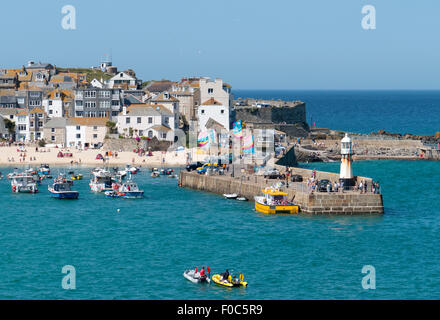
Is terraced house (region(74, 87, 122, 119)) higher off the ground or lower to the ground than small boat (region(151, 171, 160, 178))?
higher

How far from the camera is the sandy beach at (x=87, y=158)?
334ft

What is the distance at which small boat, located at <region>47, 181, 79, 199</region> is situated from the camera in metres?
75.2

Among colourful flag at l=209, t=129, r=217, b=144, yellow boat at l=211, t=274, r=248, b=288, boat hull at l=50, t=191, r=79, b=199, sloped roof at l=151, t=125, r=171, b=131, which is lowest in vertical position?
yellow boat at l=211, t=274, r=248, b=288

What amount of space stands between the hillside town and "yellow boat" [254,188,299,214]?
48731 mm

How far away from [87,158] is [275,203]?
45.3m

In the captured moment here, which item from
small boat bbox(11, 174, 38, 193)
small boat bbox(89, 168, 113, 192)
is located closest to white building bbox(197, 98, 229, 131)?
small boat bbox(89, 168, 113, 192)

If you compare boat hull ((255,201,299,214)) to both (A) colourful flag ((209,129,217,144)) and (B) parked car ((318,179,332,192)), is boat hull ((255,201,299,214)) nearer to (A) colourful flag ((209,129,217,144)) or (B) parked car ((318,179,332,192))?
(B) parked car ((318,179,332,192))

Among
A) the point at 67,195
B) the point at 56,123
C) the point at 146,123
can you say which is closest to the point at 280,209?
the point at 67,195

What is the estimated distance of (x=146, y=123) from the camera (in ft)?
375

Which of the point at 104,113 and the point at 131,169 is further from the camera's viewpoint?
the point at 104,113

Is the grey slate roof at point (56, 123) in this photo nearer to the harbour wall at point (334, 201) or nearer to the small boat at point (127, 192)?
the small boat at point (127, 192)

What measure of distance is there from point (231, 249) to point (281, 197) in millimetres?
12893

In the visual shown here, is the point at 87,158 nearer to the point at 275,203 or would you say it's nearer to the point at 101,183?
the point at 101,183

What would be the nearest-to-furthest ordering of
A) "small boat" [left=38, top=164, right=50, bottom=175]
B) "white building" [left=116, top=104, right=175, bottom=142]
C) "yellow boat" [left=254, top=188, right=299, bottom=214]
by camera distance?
1. "yellow boat" [left=254, top=188, right=299, bottom=214]
2. "small boat" [left=38, top=164, right=50, bottom=175]
3. "white building" [left=116, top=104, right=175, bottom=142]
